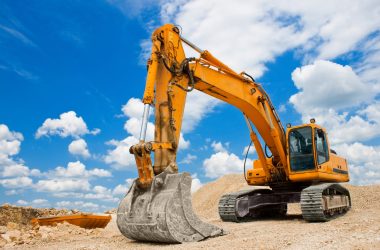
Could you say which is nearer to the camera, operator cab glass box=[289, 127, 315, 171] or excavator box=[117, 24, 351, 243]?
excavator box=[117, 24, 351, 243]

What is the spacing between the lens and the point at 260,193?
12.7m

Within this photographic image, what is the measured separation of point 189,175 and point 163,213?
97cm

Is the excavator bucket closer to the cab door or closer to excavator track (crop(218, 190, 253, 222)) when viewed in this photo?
excavator track (crop(218, 190, 253, 222))

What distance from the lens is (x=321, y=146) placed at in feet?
37.6

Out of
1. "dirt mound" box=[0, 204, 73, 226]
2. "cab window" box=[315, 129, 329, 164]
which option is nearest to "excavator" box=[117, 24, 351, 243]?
"cab window" box=[315, 129, 329, 164]

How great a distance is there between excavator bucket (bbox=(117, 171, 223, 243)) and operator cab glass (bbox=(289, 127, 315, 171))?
457 centimetres

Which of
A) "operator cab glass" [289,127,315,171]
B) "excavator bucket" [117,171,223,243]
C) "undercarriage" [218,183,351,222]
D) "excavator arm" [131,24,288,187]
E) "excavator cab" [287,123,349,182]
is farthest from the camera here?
"operator cab glass" [289,127,315,171]

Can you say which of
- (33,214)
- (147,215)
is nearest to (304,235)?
(147,215)

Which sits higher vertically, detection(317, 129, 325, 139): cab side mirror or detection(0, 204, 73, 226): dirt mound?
detection(317, 129, 325, 139): cab side mirror

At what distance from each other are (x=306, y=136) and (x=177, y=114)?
4.78m

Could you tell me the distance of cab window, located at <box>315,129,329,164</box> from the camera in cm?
1120

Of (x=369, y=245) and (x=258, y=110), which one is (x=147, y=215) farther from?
(x=258, y=110)

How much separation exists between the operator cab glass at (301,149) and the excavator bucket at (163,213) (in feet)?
15.0

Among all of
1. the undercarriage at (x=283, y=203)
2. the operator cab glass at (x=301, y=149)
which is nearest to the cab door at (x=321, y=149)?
the operator cab glass at (x=301, y=149)
